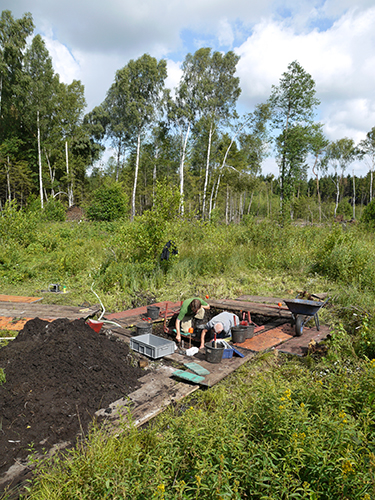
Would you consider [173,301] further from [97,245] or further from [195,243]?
[97,245]

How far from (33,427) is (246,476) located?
1861mm

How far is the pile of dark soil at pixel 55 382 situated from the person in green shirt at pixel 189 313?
1.04 m

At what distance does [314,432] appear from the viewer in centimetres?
200

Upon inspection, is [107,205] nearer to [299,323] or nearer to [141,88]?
[141,88]

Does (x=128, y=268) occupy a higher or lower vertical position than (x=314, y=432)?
higher

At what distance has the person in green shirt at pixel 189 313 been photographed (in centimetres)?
506

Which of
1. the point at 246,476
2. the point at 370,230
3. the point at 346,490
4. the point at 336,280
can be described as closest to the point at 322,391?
the point at 346,490

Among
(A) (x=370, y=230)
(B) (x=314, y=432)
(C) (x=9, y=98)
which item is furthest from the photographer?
(C) (x=9, y=98)

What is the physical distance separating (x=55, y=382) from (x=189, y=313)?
261 centimetres

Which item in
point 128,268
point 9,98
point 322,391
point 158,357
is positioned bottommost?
point 158,357

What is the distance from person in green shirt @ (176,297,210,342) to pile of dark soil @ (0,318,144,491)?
104 cm

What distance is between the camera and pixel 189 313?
5.32 m

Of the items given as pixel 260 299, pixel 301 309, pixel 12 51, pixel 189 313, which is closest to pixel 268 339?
pixel 301 309

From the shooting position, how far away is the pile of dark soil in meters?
2.53
